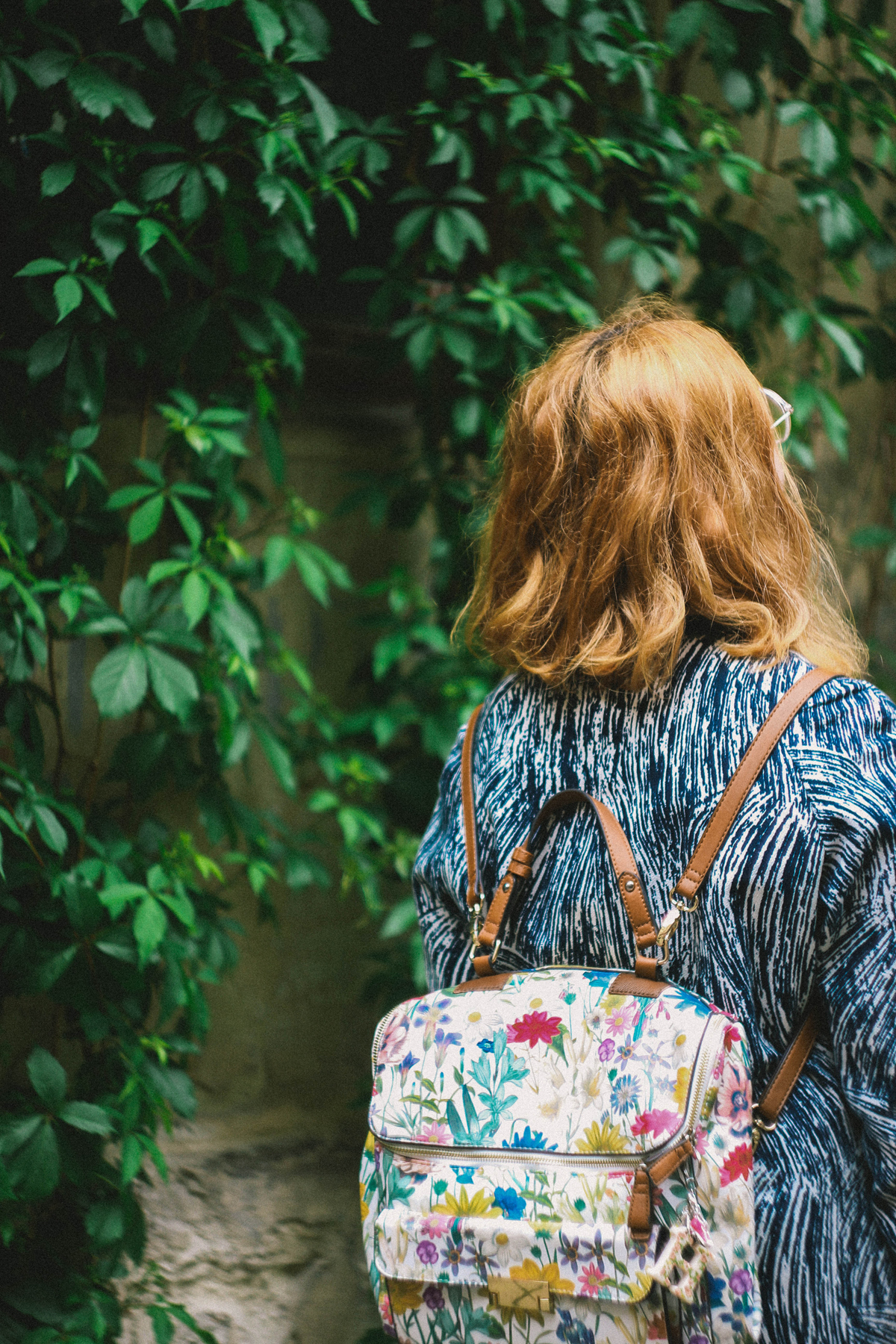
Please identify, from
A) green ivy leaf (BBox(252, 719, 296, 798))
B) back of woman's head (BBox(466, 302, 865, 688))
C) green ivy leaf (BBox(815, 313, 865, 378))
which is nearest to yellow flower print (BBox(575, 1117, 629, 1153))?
back of woman's head (BBox(466, 302, 865, 688))

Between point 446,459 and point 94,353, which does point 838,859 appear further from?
point 446,459

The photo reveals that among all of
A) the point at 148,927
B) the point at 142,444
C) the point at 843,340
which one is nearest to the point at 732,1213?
the point at 148,927

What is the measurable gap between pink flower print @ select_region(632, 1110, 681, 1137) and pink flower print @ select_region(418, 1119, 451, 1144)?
0.53 feet

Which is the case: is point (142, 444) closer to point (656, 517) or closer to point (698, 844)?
point (656, 517)

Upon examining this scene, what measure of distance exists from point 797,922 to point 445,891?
1.32 ft

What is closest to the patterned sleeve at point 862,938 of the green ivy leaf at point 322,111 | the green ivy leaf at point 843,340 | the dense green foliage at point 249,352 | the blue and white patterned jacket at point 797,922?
the blue and white patterned jacket at point 797,922

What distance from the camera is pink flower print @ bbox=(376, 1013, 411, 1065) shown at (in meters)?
0.95

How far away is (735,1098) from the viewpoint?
82 cm

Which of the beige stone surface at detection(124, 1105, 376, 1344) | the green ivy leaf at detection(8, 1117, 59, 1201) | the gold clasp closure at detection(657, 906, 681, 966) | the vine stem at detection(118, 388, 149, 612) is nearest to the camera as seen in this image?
the gold clasp closure at detection(657, 906, 681, 966)

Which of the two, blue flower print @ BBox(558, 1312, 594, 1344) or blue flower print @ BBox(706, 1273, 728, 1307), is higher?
blue flower print @ BBox(706, 1273, 728, 1307)

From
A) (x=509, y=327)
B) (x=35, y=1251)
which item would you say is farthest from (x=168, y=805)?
(x=509, y=327)

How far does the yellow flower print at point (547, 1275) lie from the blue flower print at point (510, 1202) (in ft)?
0.11

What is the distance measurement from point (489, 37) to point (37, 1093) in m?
1.76

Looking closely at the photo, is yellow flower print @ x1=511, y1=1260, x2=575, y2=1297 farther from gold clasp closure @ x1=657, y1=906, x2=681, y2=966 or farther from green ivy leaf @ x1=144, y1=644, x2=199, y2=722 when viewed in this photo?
green ivy leaf @ x1=144, y1=644, x2=199, y2=722
